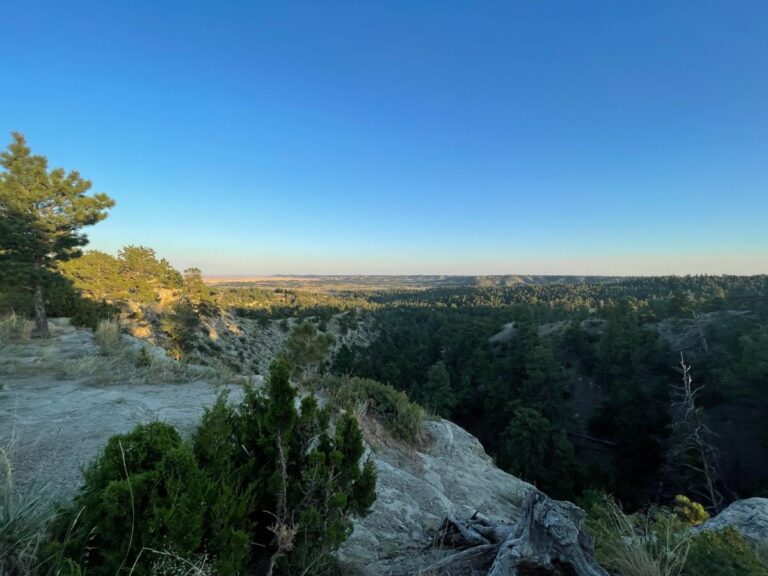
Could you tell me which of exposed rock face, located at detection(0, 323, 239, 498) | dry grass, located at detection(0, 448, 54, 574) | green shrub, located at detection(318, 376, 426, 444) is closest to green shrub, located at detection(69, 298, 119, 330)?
exposed rock face, located at detection(0, 323, 239, 498)

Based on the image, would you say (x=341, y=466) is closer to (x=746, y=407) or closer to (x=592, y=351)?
(x=746, y=407)

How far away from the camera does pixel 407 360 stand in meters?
53.8

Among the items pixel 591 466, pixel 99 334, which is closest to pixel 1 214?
pixel 99 334

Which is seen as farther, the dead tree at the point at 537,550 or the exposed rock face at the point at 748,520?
the exposed rock face at the point at 748,520

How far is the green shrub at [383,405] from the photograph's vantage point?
27.3 feet

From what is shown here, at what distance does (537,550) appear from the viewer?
283cm

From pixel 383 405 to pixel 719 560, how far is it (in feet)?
21.9

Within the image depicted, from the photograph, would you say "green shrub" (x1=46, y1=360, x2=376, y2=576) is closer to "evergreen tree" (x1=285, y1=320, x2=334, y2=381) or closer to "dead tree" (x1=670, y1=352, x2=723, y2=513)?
"dead tree" (x1=670, y1=352, x2=723, y2=513)

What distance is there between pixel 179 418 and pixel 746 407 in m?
35.5

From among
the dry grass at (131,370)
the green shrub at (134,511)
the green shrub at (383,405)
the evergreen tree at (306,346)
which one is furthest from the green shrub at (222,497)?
the evergreen tree at (306,346)

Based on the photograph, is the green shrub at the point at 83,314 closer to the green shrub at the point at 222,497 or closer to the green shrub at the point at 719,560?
the green shrub at the point at 222,497

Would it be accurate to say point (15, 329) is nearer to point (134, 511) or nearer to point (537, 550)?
point (134, 511)

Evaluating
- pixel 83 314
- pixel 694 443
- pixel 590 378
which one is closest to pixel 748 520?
pixel 83 314

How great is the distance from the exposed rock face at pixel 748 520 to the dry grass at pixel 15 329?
1591cm
